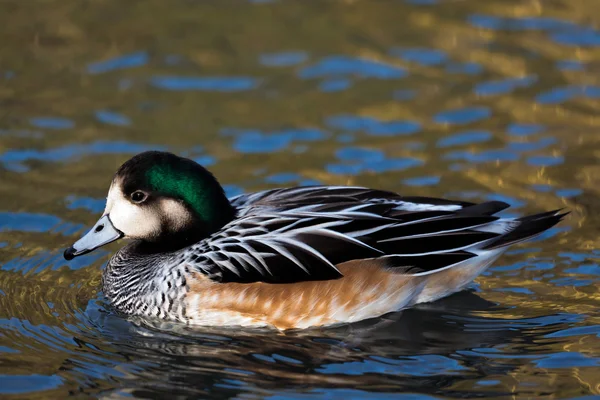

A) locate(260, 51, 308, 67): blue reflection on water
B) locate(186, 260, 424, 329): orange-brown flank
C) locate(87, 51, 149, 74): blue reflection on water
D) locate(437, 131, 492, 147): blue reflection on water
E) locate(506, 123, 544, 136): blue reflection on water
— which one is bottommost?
locate(186, 260, 424, 329): orange-brown flank

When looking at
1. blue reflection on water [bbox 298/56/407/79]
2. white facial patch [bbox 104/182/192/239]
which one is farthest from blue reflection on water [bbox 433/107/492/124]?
white facial patch [bbox 104/182/192/239]

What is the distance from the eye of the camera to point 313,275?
7531 mm

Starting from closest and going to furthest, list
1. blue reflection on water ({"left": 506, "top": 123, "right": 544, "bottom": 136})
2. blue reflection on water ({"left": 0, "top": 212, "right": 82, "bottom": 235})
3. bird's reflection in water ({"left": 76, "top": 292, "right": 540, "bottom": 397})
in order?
1. bird's reflection in water ({"left": 76, "top": 292, "right": 540, "bottom": 397})
2. blue reflection on water ({"left": 0, "top": 212, "right": 82, "bottom": 235})
3. blue reflection on water ({"left": 506, "top": 123, "right": 544, "bottom": 136})

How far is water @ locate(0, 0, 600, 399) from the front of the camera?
704 centimetres

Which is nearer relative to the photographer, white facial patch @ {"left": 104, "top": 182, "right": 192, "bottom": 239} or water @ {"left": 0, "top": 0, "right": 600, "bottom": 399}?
water @ {"left": 0, "top": 0, "right": 600, "bottom": 399}

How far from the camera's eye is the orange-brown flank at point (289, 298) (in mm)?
7551

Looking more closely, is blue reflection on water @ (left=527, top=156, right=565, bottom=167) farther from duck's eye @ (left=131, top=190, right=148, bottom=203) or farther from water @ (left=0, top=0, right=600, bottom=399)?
duck's eye @ (left=131, top=190, right=148, bottom=203)

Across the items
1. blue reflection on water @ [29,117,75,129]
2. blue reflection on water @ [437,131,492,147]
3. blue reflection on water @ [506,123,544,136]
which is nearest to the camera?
blue reflection on water @ [437,131,492,147]

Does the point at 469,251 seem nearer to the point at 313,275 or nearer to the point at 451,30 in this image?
the point at 313,275

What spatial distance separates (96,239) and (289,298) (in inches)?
56.2

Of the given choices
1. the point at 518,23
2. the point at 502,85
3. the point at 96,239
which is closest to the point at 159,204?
the point at 96,239

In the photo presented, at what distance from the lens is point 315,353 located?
24.0 ft

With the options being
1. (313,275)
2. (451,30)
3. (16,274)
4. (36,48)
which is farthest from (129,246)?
(451,30)

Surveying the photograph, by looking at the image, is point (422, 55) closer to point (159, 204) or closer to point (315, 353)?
point (159, 204)
